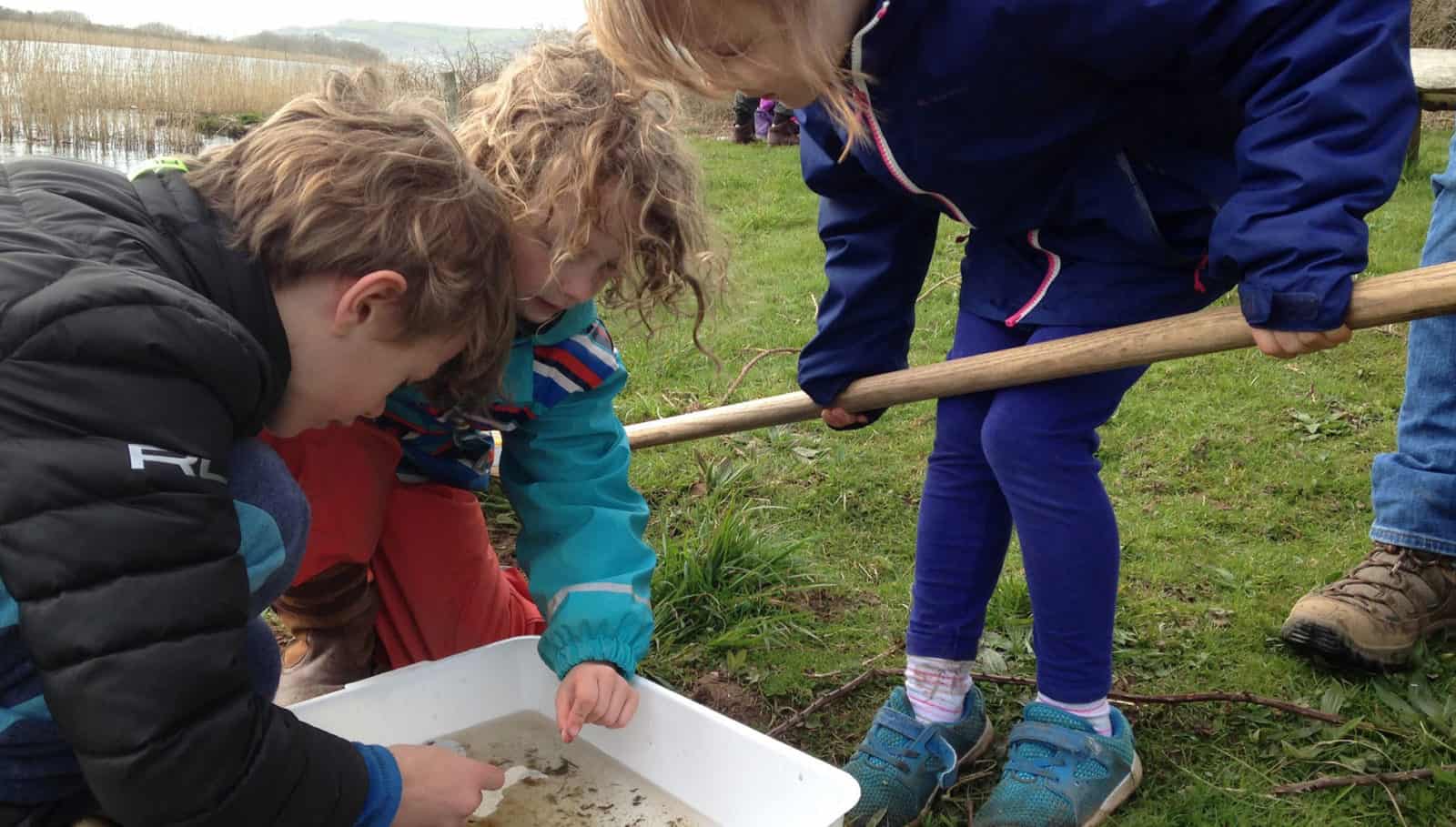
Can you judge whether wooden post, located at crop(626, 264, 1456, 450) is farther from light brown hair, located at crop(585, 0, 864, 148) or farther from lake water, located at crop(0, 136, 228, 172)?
lake water, located at crop(0, 136, 228, 172)

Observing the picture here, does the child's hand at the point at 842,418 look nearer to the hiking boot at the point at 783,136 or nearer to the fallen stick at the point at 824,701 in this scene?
the fallen stick at the point at 824,701

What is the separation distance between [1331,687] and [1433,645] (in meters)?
0.30

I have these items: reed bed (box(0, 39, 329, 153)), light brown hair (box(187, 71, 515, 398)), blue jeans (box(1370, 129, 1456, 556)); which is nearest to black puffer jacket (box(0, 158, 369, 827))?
light brown hair (box(187, 71, 515, 398))

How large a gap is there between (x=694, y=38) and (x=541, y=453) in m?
0.79

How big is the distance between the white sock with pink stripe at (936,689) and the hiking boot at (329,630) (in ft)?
3.37

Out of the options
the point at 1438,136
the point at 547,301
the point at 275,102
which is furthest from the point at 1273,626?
the point at 275,102

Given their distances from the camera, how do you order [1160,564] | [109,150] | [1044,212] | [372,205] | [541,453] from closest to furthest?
[372,205], [1044,212], [541,453], [1160,564], [109,150]

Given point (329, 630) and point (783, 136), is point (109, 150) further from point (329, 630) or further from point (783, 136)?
point (329, 630)

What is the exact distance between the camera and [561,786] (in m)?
2.00

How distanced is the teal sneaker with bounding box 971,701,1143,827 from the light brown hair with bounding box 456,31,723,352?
82 cm

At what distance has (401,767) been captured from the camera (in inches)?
60.8

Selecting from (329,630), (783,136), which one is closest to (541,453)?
(329,630)

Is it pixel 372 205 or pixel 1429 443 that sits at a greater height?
pixel 372 205

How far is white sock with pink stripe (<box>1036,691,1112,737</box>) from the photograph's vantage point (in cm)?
184
